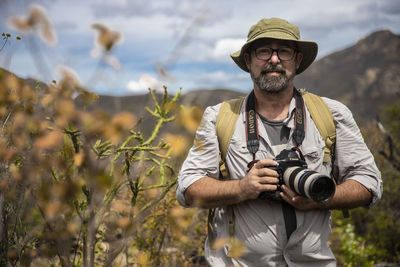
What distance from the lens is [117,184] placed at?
2629 millimetres

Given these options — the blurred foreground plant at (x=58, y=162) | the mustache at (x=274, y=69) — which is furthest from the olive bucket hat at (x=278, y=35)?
the blurred foreground plant at (x=58, y=162)

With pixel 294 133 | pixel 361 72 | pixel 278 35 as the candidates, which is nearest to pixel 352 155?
pixel 294 133

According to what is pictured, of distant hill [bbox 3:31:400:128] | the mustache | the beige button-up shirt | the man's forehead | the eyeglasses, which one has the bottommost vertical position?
the beige button-up shirt

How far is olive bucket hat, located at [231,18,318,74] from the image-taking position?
2.50 meters

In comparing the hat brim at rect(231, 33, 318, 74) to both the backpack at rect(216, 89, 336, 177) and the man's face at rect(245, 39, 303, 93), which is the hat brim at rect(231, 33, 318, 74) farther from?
the backpack at rect(216, 89, 336, 177)

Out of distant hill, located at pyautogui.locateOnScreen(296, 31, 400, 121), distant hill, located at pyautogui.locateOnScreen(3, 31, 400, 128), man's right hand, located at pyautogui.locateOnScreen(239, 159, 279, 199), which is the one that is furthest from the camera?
distant hill, located at pyautogui.locateOnScreen(296, 31, 400, 121)

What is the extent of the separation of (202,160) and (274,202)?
0.38m

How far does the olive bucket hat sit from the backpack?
0.32m

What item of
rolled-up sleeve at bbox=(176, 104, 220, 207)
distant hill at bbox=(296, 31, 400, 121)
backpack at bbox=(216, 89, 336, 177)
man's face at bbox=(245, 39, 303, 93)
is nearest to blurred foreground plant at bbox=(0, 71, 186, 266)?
rolled-up sleeve at bbox=(176, 104, 220, 207)

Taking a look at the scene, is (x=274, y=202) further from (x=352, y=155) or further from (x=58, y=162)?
(x=58, y=162)

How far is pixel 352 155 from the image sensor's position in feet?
7.88

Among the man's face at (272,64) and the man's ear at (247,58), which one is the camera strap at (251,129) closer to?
the man's face at (272,64)

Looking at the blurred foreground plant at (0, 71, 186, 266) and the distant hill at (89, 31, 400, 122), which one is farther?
the distant hill at (89, 31, 400, 122)

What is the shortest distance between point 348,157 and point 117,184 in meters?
1.16
